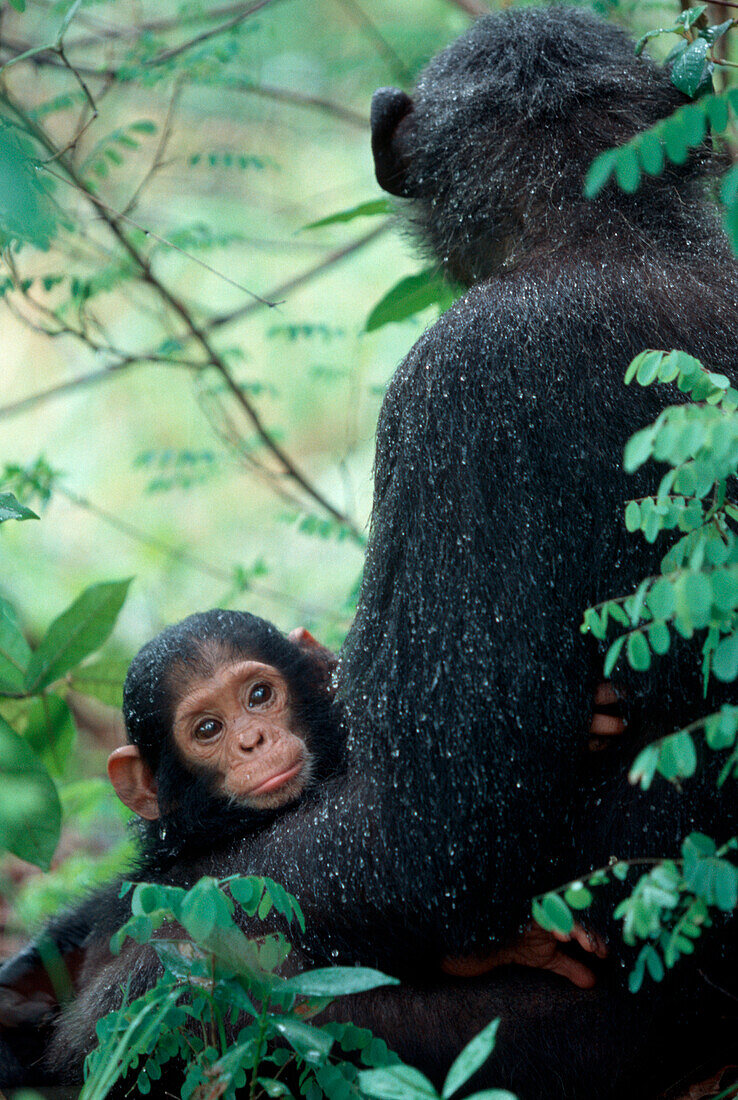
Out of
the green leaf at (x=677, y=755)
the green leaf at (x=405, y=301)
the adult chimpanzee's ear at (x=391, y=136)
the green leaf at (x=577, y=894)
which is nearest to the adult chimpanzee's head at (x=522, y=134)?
the adult chimpanzee's ear at (x=391, y=136)

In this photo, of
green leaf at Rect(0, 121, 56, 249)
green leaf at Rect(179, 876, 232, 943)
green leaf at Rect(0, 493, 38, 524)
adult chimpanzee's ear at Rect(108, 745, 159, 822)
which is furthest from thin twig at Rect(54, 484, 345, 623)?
green leaf at Rect(179, 876, 232, 943)

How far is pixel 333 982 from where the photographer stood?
1.80 metres

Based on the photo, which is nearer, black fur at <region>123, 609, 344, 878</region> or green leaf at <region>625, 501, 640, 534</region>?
green leaf at <region>625, 501, 640, 534</region>

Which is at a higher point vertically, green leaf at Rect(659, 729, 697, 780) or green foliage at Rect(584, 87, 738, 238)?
green foliage at Rect(584, 87, 738, 238)

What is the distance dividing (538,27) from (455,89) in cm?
27

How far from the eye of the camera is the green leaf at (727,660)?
4.90 ft

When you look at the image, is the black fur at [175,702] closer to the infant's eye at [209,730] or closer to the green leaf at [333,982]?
the infant's eye at [209,730]

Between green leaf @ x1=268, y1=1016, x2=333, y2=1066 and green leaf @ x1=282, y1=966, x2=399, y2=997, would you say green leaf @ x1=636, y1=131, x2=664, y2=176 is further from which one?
green leaf @ x1=268, y1=1016, x2=333, y2=1066

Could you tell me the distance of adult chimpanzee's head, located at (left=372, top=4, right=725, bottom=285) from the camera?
8.61 feet

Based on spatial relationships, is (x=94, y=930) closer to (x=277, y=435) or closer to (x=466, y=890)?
(x=466, y=890)

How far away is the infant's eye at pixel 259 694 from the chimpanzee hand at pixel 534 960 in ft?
3.24

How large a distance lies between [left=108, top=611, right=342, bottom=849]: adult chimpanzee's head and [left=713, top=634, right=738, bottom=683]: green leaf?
5.13 feet

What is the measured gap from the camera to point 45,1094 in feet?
9.94

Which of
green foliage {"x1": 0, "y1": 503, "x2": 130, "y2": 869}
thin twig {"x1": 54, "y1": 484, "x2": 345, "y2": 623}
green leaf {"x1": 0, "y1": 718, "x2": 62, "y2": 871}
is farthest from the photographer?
thin twig {"x1": 54, "y1": 484, "x2": 345, "y2": 623}
